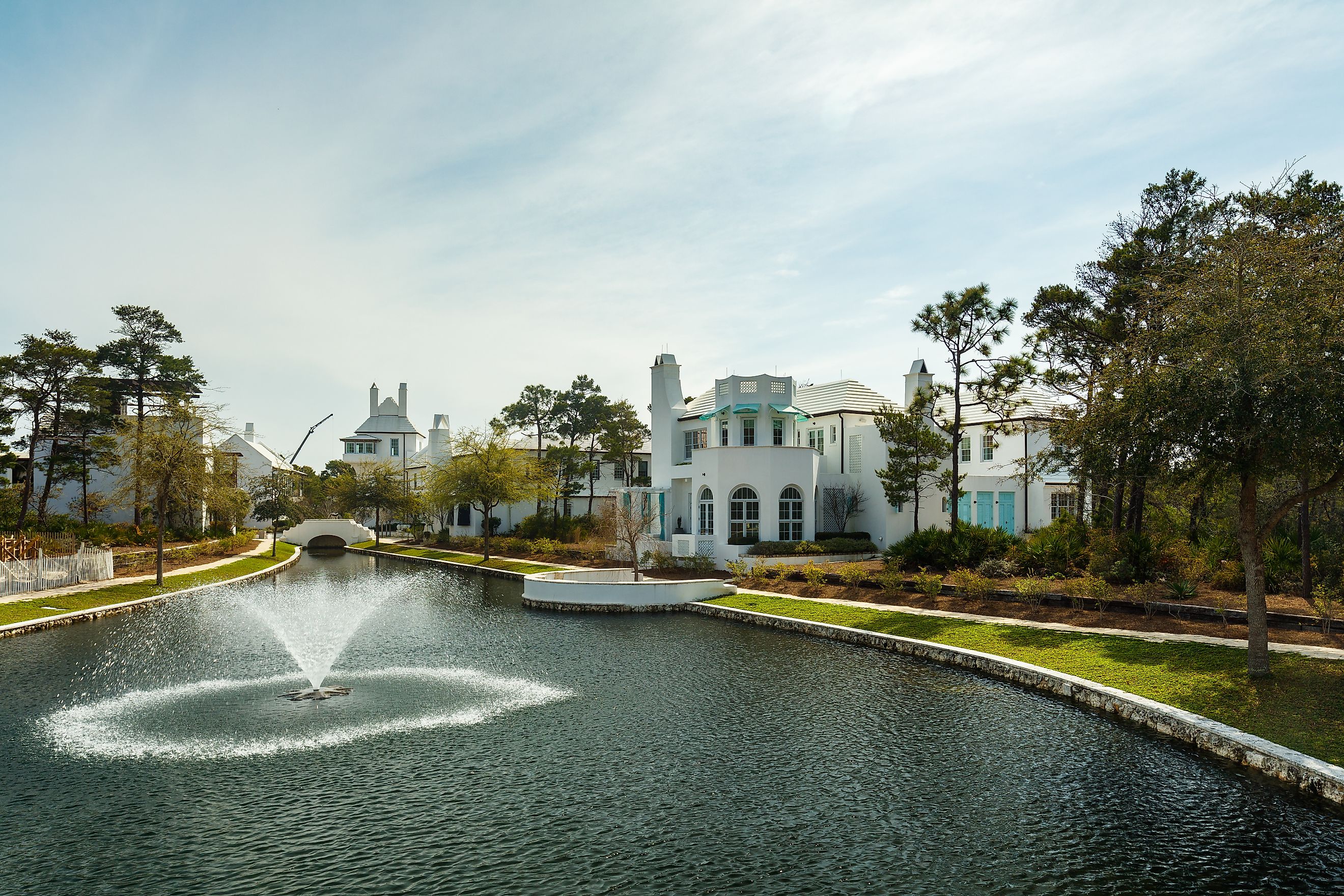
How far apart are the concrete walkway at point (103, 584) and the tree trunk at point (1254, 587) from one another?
101ft

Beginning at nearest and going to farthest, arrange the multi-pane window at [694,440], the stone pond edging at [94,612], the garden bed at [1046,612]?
the garden bed at [1046,612], the stone pond edging at [94,612], the multi-pane window at [694,440]

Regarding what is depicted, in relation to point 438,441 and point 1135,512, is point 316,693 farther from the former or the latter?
point 438,441

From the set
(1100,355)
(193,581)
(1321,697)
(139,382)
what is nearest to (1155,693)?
(1321,697)

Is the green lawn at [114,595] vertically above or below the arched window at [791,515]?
below

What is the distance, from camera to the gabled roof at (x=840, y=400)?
38375mm

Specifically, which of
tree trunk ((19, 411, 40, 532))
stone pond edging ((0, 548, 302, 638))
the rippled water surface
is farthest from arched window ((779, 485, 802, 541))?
tree trunk ((19, 411, 40, 532))

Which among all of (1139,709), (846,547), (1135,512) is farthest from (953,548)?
(1139,709)

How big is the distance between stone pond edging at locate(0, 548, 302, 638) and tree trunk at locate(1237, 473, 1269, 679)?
2728 cm

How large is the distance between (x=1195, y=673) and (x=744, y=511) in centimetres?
2058

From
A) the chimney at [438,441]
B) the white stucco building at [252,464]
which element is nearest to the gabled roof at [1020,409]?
the chimney at [438,441]

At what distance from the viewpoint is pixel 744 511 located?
3412 cm

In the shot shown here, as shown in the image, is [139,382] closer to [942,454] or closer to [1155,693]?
[942,454]

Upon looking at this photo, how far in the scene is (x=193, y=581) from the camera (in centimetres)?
3222

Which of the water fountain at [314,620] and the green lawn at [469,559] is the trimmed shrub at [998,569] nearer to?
the green lawn at [469,559]
